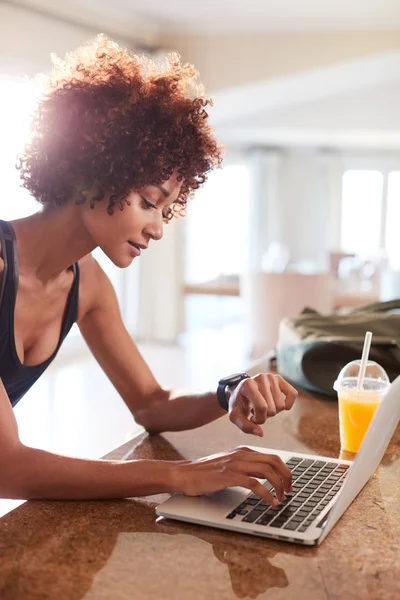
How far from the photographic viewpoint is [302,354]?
1707 millimetres

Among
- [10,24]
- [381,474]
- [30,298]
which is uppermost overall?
[10,24]

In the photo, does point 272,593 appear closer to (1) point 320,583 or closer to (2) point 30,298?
(1) point 320,583

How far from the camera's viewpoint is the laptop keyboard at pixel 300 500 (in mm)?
938

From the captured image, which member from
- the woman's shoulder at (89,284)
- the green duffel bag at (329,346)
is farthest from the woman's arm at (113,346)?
the green duffel bag at (329,346)

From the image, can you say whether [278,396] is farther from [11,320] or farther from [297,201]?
[297,201]

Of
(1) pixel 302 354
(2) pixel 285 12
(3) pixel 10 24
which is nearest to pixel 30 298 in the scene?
(1) pixel 302 354

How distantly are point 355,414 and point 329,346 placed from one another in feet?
1.18

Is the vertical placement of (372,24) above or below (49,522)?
above

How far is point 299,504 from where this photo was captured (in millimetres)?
996

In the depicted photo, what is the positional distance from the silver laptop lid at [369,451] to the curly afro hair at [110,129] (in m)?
0.52

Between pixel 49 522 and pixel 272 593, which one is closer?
pixel 272 593

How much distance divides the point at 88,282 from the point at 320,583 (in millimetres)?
847

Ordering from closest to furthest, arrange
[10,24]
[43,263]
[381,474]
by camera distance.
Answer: [381,474] < [43,263] < [10,24]

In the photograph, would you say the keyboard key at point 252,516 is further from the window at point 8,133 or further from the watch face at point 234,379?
the window at point 8,133
